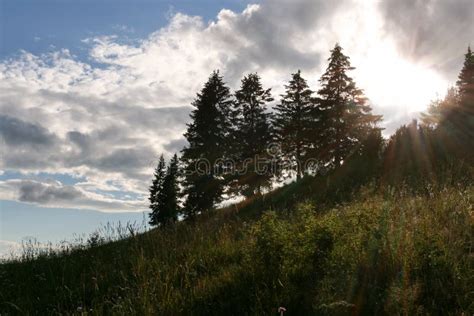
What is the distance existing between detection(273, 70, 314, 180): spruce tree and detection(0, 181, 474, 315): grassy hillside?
28.1 m

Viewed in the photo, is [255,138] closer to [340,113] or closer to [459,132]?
[340,113]

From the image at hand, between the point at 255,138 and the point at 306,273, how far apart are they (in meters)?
31.8

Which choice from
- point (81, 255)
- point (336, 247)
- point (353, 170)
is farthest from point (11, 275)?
point (353, 170)

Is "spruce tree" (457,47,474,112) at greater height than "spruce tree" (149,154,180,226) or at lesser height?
greater

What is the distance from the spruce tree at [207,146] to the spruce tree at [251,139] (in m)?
1.50

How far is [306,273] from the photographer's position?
17.1ft

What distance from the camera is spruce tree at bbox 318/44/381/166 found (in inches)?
1297

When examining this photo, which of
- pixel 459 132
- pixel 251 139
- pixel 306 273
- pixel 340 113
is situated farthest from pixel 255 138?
pixel 306 273

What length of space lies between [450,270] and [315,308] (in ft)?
5.32

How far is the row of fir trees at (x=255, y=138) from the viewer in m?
33.0

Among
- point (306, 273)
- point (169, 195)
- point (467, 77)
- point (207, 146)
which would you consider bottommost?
point (306, 273)

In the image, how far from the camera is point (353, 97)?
111 feet

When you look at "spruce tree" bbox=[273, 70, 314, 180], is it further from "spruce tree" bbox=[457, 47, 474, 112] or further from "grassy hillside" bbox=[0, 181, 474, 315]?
"grassy hillside" bbox=[0, 181, 474, 315]

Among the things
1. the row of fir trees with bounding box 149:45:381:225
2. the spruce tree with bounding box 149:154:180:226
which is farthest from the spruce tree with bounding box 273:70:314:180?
the spruce tree with bounding box 149:154:180:226
